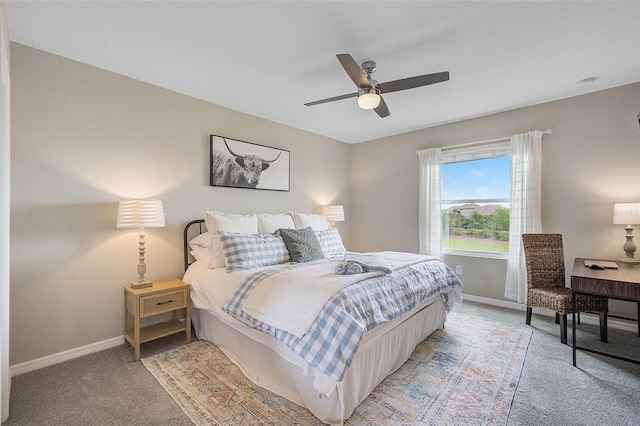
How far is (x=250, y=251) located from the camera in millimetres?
2783

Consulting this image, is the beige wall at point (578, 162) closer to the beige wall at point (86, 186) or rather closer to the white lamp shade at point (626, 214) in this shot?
the white lamp shade at point (626, 214)

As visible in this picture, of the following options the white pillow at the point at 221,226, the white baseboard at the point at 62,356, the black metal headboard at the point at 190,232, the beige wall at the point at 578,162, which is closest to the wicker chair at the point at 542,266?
the beige wall at the point at 578,162

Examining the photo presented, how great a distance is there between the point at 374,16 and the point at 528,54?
4.89 ft

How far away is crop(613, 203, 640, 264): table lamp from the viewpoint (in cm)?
279

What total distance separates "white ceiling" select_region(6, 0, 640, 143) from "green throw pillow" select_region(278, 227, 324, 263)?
1.59 meters

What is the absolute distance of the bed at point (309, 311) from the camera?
1728mm

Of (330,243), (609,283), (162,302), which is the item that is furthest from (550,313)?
(162,302)

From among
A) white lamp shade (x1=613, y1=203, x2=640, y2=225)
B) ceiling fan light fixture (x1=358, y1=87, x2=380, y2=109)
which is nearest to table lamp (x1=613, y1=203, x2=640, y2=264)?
white lamp shade (x1=613, y1=203, x2=640, y2=225)

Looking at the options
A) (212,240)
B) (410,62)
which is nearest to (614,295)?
(410,62)

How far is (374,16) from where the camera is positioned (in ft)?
6.51

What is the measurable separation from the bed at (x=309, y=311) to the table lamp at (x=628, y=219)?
5.51 feet

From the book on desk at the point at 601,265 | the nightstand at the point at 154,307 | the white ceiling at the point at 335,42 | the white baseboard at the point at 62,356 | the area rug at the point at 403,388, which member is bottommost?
the area rug at the point at 403,388

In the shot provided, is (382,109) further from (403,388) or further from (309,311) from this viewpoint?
(403,388)

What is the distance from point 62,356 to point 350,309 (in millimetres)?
2568
